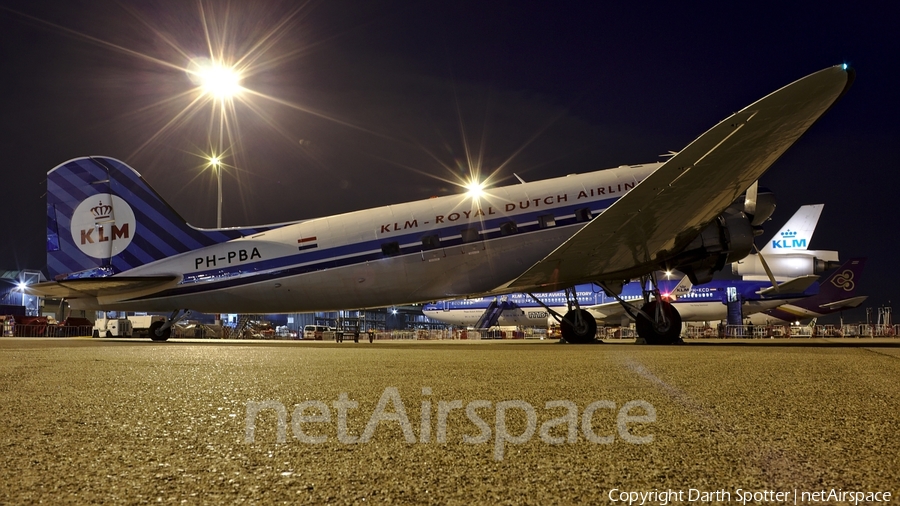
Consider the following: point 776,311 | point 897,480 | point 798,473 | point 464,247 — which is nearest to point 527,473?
point 798,473

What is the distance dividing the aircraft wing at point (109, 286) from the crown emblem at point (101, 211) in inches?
96.2

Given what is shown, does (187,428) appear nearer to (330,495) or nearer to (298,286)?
(330,495)

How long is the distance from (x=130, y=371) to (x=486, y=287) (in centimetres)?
1005

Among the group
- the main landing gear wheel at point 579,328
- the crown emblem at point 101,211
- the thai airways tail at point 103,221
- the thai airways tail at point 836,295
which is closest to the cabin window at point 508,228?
the main landing gear wheel at point 579,328

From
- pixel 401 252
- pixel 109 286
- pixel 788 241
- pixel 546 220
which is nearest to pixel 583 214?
pixel 546 220

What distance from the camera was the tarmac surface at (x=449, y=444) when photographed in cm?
164

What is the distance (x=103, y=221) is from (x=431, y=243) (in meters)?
10.4

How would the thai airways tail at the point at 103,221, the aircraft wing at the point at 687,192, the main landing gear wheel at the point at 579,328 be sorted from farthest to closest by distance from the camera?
1. the main landing gear wheel at the point at 579,328
2. the thai airways tail at the point at 103,221
3. the aircraft wing at the point at 687,192

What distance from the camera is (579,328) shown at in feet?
61.2

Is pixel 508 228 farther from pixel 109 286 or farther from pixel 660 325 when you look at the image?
pixel 109 286

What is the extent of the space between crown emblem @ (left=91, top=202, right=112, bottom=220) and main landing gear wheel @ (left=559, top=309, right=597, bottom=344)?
1451cm

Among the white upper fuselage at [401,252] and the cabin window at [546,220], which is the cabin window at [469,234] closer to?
Result: the white upper fuselage at [401,252]

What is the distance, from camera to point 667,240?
14.0 m

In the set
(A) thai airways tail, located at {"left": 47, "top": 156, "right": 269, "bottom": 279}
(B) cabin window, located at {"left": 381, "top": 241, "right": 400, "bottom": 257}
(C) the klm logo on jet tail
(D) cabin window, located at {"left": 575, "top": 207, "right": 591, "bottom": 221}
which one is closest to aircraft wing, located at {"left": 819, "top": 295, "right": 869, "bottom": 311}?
(C) the klm logo on jet tail
